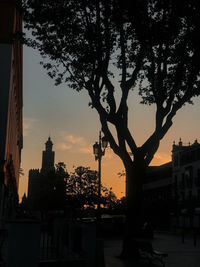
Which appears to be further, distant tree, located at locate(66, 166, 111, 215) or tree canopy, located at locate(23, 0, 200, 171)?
distant tree, located at locate(66, 166, 111, 215)

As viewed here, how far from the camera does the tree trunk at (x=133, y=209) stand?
44.2 ft

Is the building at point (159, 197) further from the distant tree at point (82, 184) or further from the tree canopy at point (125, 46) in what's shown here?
the tree canopy at point (125, 46)

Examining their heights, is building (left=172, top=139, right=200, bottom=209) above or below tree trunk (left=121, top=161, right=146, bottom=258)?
above

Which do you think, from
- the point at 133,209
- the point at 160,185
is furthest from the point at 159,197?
the point at 133,209

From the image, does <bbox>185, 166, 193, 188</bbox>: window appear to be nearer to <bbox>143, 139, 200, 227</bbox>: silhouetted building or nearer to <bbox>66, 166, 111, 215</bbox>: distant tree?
<bbox>143, 139, 200, 227</bbox>: silhouetted building

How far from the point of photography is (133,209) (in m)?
14.0

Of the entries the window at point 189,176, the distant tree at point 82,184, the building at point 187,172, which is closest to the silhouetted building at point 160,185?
the building at point 187,172

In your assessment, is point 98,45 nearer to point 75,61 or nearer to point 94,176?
point 75,61

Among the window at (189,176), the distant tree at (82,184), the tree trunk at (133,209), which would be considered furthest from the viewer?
the window at (189,176)

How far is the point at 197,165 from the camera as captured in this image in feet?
201

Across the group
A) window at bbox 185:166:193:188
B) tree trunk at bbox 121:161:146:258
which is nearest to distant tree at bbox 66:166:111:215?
window at bbox 185:166:193:188

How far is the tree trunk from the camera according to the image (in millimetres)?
13461

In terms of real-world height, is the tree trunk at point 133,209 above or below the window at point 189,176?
below

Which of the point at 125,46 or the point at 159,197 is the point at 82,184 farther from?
the point at 125,46
